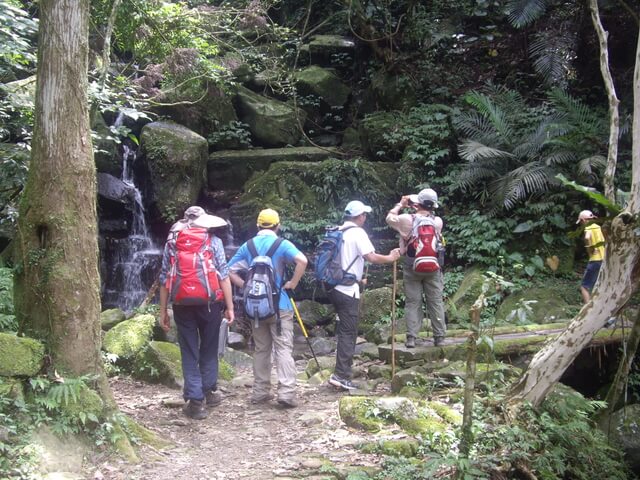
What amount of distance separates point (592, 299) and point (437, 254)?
80.1 inches

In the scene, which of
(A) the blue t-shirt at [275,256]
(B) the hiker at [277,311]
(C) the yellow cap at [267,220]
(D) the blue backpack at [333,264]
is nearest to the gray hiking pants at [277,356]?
(B) the hiker at [277,311]

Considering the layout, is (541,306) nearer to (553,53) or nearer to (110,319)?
(553,53)

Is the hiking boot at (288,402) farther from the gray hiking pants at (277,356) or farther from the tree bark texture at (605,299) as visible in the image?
the tree bark texture at (605,299)

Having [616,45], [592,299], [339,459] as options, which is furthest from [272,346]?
[616,45]

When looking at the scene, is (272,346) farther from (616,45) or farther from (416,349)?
(616,45)

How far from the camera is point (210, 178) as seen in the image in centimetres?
1413


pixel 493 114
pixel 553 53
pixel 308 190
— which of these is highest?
pixel 553 53

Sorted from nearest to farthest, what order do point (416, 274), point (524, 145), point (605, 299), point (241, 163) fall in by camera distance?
1. point (605, 299)
2. point (416, 274)
3. point (524, 145)
4. point (241, 163)

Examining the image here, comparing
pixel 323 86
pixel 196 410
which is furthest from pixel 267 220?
pixel 323 86

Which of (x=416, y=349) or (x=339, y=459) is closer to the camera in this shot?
(x=339, y=459)

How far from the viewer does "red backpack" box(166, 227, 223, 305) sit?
5090 mm

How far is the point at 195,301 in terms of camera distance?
16.7 ft

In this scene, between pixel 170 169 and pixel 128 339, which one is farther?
pixel 170 169

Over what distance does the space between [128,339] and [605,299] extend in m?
5.51
